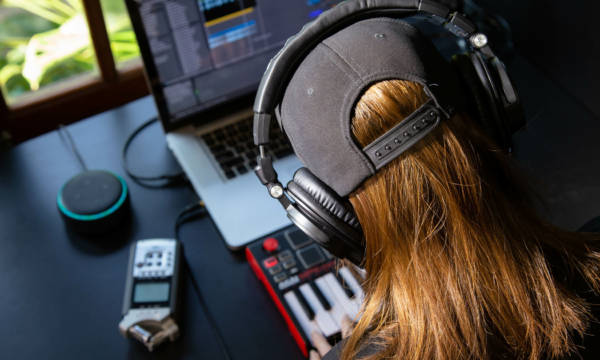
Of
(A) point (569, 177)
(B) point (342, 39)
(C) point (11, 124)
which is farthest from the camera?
(C) point (11, 124)

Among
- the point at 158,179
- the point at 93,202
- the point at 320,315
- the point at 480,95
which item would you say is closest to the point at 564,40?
the point at 480,95

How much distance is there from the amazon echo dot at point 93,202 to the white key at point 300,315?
0.35 m

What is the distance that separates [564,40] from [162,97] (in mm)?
812

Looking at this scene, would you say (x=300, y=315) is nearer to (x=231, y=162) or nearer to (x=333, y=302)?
(x=333, y=302)

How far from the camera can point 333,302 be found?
0.94 m

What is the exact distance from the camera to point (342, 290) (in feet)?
3.15

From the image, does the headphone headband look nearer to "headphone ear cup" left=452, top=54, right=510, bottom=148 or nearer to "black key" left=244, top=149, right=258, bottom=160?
"headphone ear cup" left=452, top=54, right=510, bottom=148

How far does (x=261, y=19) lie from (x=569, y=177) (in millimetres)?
632

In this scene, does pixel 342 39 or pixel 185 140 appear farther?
pixel 185 140

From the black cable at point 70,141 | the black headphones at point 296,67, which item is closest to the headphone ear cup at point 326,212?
the black headphones at point 296,67

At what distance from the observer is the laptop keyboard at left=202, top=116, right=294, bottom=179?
1.15 metres

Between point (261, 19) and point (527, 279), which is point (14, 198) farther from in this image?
point (527, 279)

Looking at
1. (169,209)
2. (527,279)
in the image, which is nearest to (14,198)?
(169,209)

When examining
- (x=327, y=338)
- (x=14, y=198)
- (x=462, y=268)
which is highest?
(x=462, y=268)
